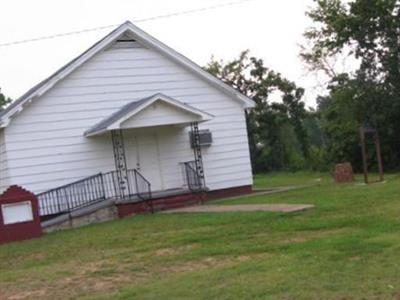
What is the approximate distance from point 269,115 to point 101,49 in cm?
2668

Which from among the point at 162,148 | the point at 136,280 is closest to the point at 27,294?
the point at 136,280

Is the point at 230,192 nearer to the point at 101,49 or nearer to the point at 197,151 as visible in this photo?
the point at 197,151

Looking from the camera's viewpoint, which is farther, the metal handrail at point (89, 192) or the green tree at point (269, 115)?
the green tree at point (269, 115)

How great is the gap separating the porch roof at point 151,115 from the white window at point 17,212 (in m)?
4.35

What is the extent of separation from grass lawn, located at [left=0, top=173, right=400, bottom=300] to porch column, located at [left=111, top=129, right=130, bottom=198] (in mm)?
5835

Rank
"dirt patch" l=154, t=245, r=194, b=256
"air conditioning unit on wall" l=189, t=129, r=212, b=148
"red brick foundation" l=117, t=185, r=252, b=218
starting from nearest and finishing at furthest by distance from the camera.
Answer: "dirt patch" l=154, t=245, r=194, b=256, "red brick foundation" l=117, t=185, r=252, b=218, "air conditioning unit on wall" l=189, t=129, r=212, b=148

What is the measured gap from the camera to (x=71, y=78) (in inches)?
821

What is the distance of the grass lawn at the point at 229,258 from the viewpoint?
23.9ft

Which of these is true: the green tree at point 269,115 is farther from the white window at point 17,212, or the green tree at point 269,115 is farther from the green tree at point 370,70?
the white window at point 17,212

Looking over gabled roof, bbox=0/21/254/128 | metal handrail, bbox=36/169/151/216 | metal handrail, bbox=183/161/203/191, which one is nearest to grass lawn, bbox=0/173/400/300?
metal handrail, bbox=36/169/151/216

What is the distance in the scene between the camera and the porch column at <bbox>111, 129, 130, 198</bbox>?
21.0m

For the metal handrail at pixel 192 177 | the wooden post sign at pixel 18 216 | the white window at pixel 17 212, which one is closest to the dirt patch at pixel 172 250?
the wooden post sign at pixel 18 216

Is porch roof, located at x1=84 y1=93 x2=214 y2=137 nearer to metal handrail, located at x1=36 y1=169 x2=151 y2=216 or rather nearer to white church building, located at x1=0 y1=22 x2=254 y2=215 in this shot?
white church building, located at x1=0 y1=22 x2=254 y2=215

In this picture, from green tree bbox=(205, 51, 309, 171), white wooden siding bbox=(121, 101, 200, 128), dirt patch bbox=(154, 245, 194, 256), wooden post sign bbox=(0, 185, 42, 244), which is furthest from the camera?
green tree bbox=(205, 51, 309, 171)
